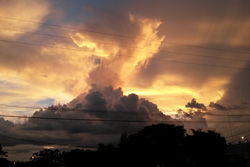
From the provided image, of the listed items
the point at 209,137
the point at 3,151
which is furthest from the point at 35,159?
the point at 209,137

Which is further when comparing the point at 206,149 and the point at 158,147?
the point at 206,149

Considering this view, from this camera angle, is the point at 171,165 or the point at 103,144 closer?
the point at 171,165

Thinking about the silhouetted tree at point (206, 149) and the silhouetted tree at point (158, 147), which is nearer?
the silhouetted tree at point (158, 147)

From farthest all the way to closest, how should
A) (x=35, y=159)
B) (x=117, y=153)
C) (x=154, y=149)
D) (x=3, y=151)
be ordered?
(x=35, y=159) → (x=3, y=151) → (x=117, y=153) → (x=154, y=149)

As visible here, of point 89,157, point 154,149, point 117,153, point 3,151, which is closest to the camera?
point 154,149

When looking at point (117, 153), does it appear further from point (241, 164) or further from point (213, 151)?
point (241, 164)

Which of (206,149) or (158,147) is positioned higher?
(158,147)

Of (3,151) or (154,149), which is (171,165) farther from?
(3,151)

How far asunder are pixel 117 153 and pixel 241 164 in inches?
1573

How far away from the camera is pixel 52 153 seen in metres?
185

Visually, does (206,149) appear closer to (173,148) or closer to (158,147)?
(173,148)

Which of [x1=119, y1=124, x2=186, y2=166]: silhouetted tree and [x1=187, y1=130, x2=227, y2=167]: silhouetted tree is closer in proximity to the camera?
[x1=119, y1=124, x2=186, y2=166]: silhouetted tree

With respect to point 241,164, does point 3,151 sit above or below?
above

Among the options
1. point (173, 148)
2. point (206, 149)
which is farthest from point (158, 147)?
point (206, 149)
